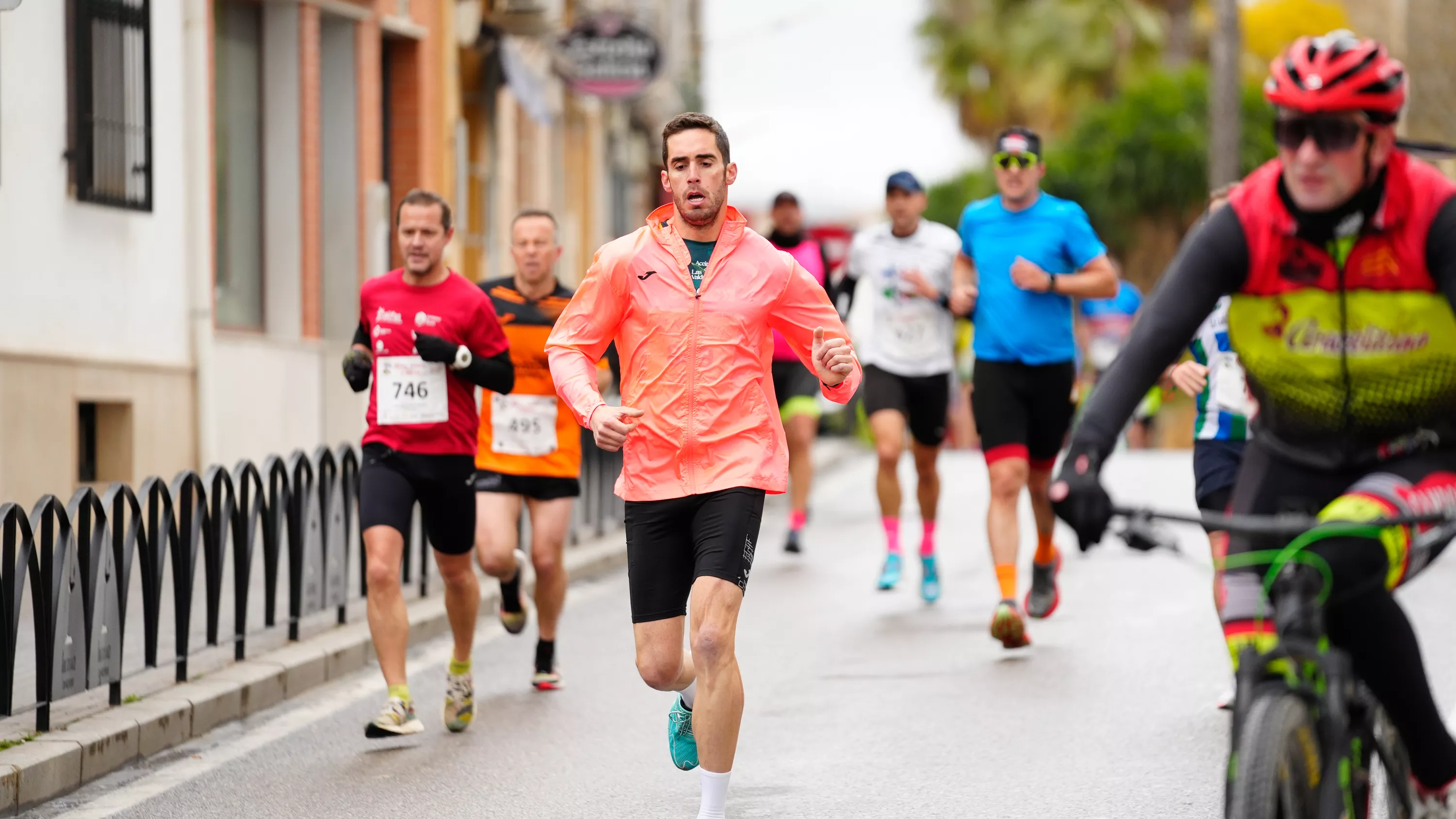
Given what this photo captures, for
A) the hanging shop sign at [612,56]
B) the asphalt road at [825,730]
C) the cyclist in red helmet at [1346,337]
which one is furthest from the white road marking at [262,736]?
the hanging shop sign at [612,56]

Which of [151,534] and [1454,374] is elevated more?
[1454,374]

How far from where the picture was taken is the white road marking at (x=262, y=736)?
22.7 ft

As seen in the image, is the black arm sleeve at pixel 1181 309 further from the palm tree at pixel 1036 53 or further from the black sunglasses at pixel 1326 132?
the palm tree at pixel 1036 53

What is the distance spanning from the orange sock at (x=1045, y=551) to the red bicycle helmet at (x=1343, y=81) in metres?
6.13

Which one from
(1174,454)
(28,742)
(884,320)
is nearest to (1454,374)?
(28,742)

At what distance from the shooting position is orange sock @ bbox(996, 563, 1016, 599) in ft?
31.5

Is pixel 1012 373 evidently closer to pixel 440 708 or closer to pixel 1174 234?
pixel 440 708

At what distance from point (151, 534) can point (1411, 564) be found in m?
5.26

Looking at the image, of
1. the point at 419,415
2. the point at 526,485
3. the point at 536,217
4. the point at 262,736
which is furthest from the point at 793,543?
the point at 419,415

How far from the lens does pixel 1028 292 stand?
392 inches

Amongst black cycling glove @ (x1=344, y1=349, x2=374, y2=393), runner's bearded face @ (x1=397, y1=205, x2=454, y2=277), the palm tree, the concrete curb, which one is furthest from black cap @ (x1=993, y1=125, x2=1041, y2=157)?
the palm tree

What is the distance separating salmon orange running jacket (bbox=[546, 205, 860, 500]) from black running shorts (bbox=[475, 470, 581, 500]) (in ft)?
9.55

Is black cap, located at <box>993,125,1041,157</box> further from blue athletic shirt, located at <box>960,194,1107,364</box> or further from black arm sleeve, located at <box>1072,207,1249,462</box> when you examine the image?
black arm sleeve, located at <box>1072,207,1249,462</box>

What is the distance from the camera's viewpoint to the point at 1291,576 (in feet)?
13.6
